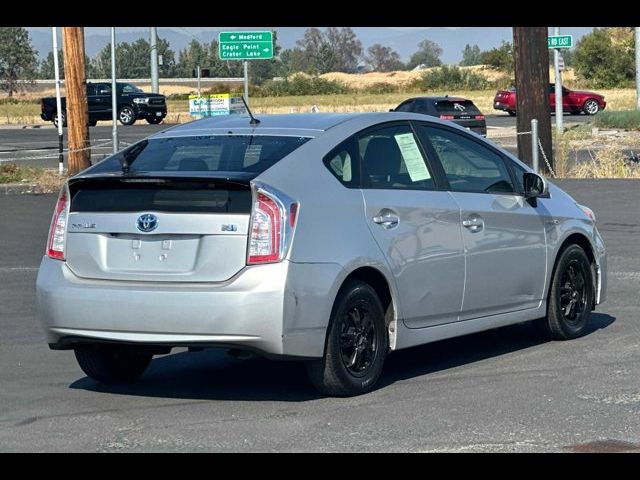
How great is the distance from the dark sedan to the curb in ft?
54.4

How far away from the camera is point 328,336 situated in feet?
25.2

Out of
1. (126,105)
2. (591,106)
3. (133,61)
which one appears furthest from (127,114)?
(133,61)

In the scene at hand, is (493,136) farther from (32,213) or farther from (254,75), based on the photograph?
(254,75)

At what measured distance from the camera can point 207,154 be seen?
26.7ft

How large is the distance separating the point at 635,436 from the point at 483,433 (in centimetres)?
75

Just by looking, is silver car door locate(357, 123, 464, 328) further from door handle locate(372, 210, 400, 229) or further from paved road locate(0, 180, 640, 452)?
paved road locate(0, 180, 640, 452)

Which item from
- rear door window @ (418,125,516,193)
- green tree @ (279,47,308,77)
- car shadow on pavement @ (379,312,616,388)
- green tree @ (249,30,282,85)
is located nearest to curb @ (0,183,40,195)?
car shadow on pavement @ (379,312,616,388)

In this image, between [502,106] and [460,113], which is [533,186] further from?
[502,106]

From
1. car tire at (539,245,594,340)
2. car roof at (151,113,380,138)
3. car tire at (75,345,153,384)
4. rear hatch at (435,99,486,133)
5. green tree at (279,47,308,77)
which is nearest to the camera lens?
car roof at (151,113,380,138)

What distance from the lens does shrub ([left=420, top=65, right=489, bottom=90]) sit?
3755 inches

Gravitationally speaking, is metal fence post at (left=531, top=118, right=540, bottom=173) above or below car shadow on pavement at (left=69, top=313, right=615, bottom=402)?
above

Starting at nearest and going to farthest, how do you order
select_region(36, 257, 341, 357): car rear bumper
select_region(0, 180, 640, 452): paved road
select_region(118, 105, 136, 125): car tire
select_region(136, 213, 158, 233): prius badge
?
select_region(0, 180, 640, 452): paved road, select_region(36, 257, 341, 357): car rear bumper, select_region(136, 213, 158, 233): prius badge, select_region(118, 105, 136, 125): car tire

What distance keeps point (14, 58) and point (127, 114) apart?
170 ft
